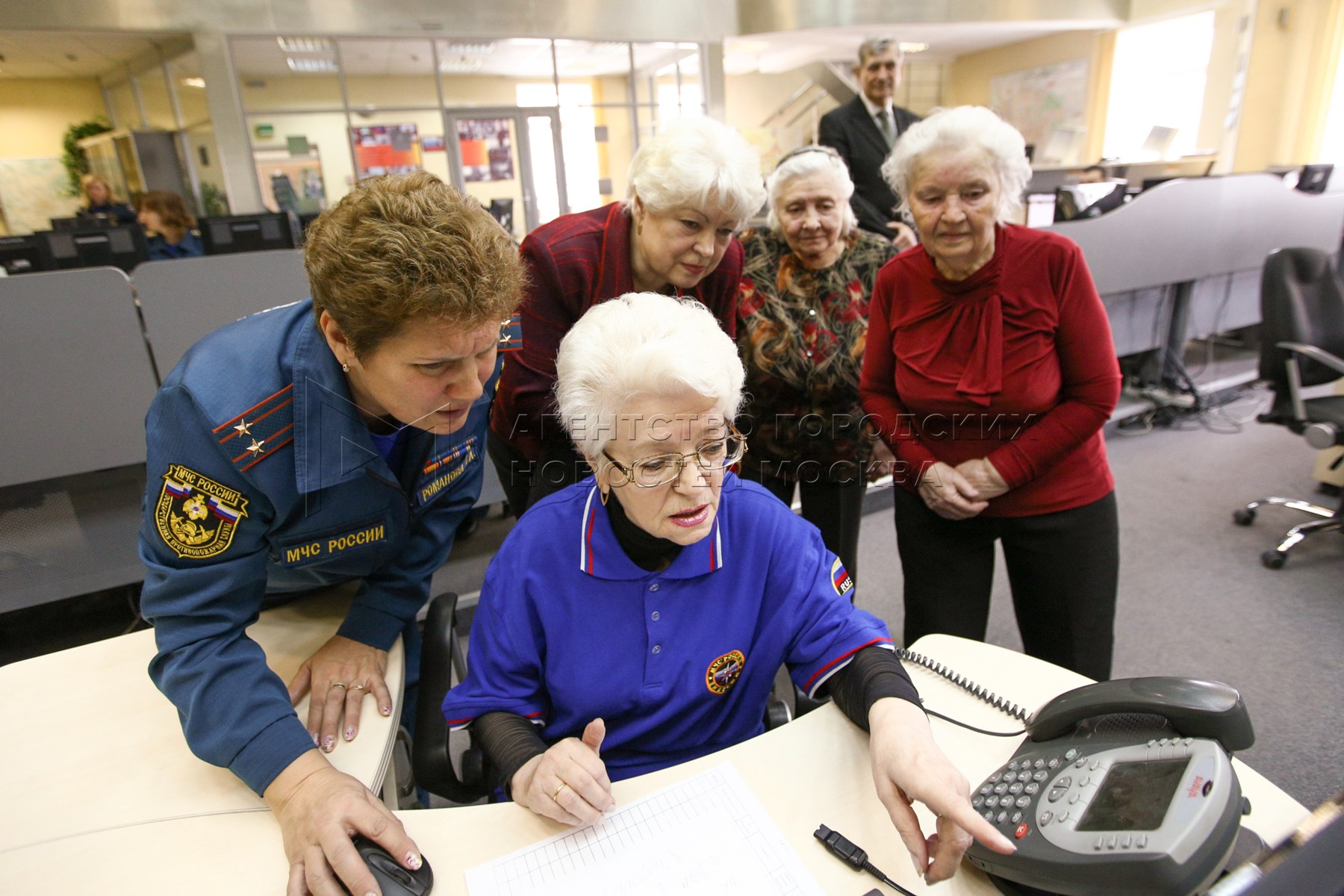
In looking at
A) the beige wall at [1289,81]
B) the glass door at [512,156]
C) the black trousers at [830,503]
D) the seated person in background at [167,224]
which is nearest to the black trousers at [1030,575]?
the black trousers at [830,503]

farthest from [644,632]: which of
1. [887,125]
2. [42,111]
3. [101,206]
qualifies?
[42,111]

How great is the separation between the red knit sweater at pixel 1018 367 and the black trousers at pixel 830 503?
44cm

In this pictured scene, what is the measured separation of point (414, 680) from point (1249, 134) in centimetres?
1128

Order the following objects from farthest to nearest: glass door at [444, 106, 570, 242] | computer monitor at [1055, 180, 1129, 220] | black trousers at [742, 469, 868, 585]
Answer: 1. glass door at [444, 106, 570, 242]
2. computer monitor at [1055, 180, 1129, 220]
3. black trousers at [742, 469, 868, 585]

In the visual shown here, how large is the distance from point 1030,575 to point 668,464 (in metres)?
1.08

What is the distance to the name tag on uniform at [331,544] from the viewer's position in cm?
112

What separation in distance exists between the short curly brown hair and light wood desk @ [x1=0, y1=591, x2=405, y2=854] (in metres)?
0.63

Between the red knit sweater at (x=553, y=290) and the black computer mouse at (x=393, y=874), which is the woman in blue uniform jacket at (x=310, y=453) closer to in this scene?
the black computer mouse at (x=393, y=874)

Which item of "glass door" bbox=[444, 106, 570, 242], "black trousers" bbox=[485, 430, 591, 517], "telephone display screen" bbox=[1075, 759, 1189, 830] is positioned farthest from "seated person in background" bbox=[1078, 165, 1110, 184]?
"telephone display screen" bbox=[1075, 759, 1189, 830]

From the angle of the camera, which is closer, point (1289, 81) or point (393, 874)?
point (393, 874)

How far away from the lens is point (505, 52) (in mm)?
8734

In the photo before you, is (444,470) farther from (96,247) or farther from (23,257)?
(23,257)

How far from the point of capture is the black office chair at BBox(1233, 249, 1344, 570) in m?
2.95

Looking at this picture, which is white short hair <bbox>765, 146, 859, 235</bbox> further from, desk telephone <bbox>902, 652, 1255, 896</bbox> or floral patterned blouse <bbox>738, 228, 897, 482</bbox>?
desk telephone <bbox>902, 652, 1255, 896</bbox>
